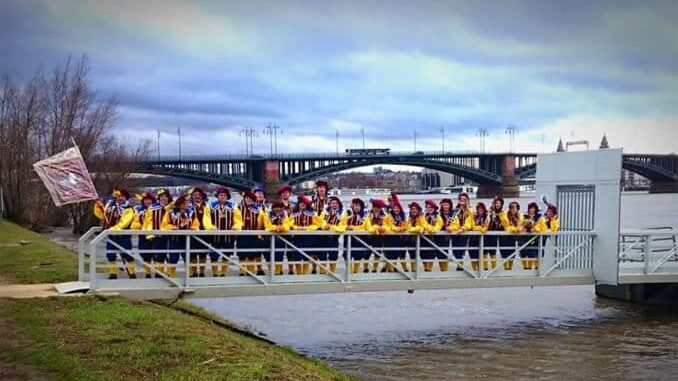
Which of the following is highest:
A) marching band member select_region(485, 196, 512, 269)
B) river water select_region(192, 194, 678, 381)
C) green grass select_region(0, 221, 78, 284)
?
marching band member select_region(485, 196, 512, 269)

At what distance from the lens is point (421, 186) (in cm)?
8325

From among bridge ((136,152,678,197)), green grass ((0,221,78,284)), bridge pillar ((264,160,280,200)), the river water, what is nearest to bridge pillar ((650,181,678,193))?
bridge ((136,152,678,197))

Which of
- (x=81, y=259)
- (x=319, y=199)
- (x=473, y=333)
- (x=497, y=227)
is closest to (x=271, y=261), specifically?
(x=319, y=199)

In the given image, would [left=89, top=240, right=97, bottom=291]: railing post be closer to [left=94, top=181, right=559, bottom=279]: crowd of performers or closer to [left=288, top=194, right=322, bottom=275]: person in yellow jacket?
[left=94, top=181, right=559, bottom=279]: crowd of performers

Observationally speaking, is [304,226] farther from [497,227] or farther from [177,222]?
[497,227]

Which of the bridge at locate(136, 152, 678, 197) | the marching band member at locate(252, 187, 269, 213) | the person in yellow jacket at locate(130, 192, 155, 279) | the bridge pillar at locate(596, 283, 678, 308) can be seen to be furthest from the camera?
the bridge at locate(136, 152, 678, 197)

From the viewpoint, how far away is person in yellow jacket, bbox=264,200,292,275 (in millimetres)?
12094

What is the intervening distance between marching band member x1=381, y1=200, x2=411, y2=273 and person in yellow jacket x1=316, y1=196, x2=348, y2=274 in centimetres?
93

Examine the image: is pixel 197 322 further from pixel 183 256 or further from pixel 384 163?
pixel 384 163

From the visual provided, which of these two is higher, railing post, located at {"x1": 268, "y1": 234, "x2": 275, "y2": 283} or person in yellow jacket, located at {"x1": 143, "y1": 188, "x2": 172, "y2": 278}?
person in yellow jacket, located at {"x1": 143, "y1": 188, "x2": 172, "y2": 278}

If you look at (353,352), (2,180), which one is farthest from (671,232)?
(2,180)

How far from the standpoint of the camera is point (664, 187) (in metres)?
59.1

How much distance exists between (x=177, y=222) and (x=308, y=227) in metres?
2.39

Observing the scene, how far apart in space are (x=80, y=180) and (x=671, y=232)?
1276cm
